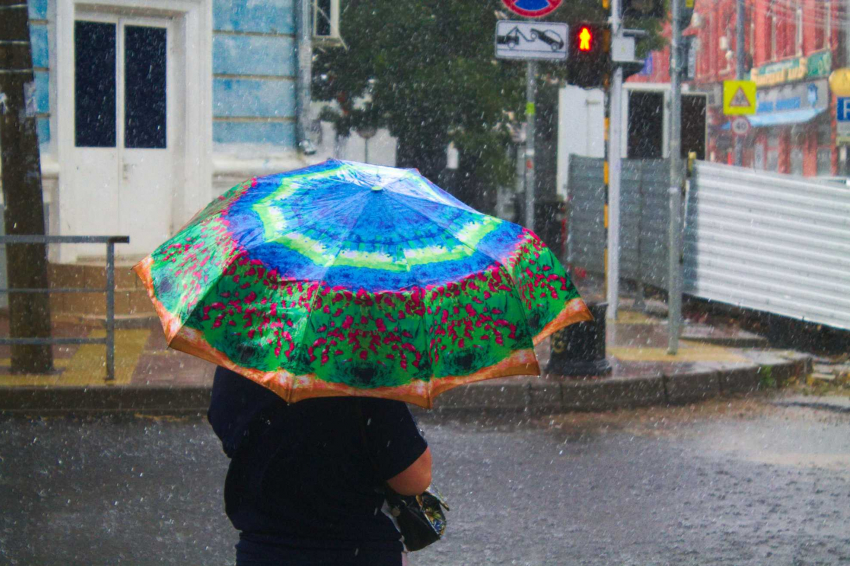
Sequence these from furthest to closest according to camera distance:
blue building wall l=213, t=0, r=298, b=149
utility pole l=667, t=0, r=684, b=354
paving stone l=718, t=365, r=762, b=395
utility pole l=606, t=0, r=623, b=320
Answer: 1. blue building wall l=213, t=0, r=298, b=149
2. utility pole l=606, t=0, r=623, b=320
3. utility pole l=667, t=0, r=684, b=354
4. paving stone l=718, t=365, r=762, b=395

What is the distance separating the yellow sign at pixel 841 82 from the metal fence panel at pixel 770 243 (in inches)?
1014

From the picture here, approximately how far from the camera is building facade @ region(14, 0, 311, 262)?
11070mm

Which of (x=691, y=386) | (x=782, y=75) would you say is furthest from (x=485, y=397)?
(x=782, y=75)

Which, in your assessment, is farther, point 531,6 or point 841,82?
point 841,82

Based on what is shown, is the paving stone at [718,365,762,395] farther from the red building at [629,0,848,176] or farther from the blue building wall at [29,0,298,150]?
the red building at [629,0,848,176]

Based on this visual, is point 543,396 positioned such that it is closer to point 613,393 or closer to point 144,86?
point 613,393

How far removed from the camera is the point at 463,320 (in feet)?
7.34

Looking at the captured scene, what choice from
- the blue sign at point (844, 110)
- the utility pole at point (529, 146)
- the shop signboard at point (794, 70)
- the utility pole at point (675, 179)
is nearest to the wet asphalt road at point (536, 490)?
the utility pole at point (675, 179)

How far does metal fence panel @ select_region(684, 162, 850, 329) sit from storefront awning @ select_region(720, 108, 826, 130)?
28381mm

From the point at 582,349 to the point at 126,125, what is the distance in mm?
5901

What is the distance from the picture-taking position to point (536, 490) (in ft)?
18.5

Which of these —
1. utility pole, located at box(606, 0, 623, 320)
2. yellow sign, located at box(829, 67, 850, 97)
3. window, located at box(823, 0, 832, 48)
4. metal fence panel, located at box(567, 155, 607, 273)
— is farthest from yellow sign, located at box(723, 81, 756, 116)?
window, located at box(823, 0, 832, 48)

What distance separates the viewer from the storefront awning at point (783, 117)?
3891 cm

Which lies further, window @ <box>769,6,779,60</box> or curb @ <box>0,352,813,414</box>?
window @ <box>769,6,779,60</box>
